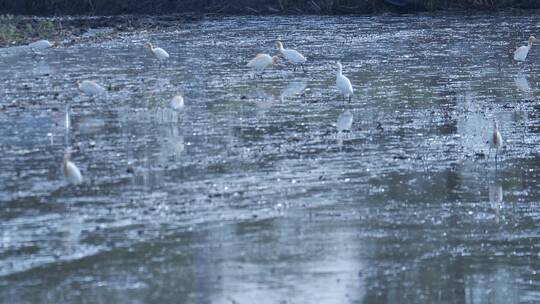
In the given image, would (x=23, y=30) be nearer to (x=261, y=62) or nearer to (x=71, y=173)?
(x=261, y=62)

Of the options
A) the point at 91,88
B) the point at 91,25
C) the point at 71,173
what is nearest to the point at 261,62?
the point at 91,88

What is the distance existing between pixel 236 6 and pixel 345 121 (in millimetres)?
23924

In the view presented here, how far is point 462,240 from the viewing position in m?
9.47

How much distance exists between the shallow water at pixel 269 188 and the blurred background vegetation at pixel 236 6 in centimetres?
1587

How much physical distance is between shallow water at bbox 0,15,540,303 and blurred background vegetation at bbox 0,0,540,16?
1587cm

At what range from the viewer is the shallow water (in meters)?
8.28

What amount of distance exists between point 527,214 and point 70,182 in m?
3.98

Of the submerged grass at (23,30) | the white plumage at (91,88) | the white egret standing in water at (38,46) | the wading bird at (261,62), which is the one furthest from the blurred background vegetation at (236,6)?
the white plumage at (91,88)

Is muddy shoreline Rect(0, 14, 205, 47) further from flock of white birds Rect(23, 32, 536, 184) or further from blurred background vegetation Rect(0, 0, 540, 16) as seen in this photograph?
blurred background vegetation Rect(0, 0, 540, 16)

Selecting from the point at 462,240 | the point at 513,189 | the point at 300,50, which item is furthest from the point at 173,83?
the point at 462,240

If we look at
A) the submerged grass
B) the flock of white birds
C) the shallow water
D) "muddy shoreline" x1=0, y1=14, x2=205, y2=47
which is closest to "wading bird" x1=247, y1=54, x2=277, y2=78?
the flock of white birds

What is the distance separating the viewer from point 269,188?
11.1 m

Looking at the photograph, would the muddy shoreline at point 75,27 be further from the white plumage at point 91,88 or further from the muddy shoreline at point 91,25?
the white plumage at point 91,88

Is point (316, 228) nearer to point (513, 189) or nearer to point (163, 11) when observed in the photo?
point (513, 189)
